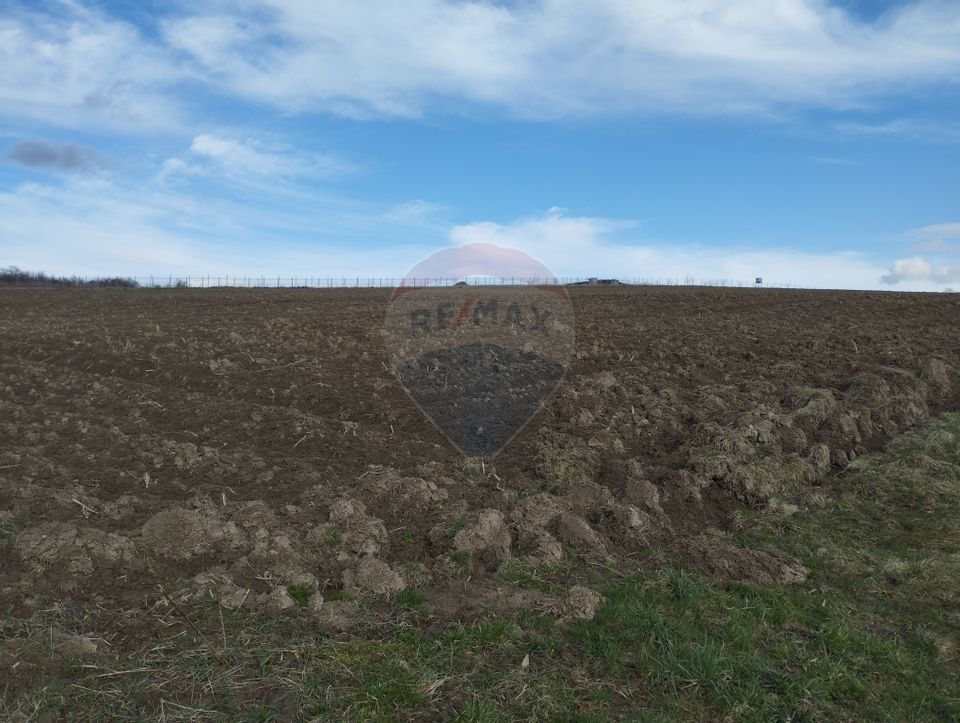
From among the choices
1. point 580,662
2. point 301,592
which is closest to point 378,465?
point 301,592

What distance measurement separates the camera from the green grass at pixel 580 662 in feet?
12.9

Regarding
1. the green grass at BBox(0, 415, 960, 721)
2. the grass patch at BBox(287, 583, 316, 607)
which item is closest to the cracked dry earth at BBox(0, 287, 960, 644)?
the grass patch at BBox(287, 583, 316, 607)

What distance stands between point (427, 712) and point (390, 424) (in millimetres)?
5542

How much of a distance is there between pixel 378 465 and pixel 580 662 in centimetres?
373

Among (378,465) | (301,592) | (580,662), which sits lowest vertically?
(580,662)

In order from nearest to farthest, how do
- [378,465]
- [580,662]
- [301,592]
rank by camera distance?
[580,662] < [301,592] < [378,465]

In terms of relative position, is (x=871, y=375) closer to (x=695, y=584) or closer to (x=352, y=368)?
(x=695, y=584)

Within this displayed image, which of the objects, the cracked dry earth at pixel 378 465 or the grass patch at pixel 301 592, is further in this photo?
the cracked dry earth at pixel 378 465

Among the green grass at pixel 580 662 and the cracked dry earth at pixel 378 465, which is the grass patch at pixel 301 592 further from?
the green grass at pixel 580 662

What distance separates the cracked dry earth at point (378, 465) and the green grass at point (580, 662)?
30cm

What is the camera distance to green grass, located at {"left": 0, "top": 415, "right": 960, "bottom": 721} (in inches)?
154

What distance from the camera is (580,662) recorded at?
14.5 feet

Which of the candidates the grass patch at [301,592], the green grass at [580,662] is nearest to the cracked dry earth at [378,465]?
the grass patch at [301,592]

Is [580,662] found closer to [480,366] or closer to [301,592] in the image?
[301,592]
